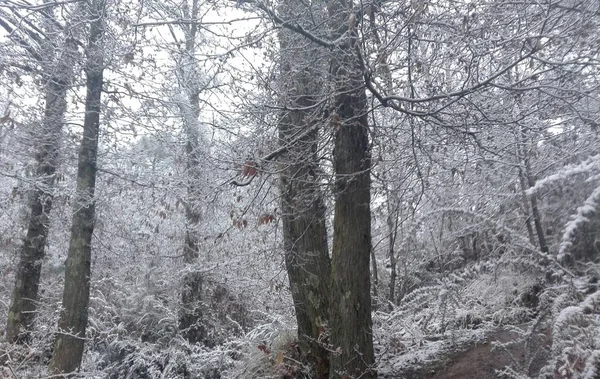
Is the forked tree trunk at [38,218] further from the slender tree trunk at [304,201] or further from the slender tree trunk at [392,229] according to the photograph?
the slender tree trunk at [392,229]

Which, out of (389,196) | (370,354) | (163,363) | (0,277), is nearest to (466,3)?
(389,196)

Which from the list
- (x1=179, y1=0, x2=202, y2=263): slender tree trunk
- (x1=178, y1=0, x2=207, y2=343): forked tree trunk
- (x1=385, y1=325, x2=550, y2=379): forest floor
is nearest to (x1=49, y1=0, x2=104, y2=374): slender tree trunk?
(x1=179, y1=0, x2=202, y2=263): slender tree trunk

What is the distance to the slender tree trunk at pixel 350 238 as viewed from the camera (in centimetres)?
512

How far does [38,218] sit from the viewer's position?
9.86 meters

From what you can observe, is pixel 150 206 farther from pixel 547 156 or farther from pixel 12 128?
pixel 547 156

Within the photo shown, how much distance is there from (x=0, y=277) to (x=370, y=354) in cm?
1071

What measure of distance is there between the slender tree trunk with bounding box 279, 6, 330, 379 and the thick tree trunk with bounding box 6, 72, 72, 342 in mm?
4403

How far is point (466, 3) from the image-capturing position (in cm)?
441

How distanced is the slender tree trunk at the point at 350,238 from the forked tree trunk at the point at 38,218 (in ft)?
15.5

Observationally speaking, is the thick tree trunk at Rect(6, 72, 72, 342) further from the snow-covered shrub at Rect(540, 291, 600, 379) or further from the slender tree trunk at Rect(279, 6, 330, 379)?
the snow-covered shrub at Rect(540, 291, 600, 379)

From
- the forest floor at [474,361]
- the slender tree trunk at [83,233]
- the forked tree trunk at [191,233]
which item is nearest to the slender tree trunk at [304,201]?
the forest floor at [474,361]

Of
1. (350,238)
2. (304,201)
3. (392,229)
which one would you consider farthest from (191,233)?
(350,238)

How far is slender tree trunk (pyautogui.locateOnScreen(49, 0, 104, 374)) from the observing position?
25.2 ft

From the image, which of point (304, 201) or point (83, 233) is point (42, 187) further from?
point (304, 201)
